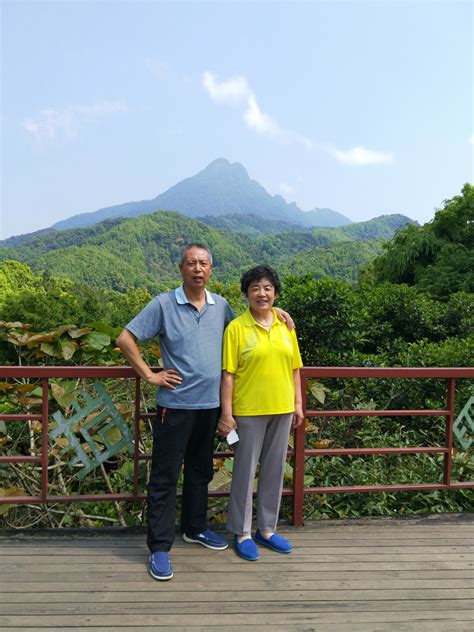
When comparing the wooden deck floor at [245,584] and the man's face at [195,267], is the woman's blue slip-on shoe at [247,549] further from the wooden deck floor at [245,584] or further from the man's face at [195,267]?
the man's face at [195,267]

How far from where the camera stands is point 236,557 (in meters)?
2.56

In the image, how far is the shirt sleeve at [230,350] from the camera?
2.44 metres

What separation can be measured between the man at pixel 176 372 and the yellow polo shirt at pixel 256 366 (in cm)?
7

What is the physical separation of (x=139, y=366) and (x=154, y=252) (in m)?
66.0

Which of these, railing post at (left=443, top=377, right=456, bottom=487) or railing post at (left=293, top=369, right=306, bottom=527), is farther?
railing post at (left=443, top=377, right=456, bottom=487)

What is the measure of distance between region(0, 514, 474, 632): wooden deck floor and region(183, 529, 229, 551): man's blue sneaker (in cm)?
3

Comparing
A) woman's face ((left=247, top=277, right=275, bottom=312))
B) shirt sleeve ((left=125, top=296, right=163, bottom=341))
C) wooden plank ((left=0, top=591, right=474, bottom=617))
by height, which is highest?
woman's face ((left=247, top=277, right=275, bottom=312))

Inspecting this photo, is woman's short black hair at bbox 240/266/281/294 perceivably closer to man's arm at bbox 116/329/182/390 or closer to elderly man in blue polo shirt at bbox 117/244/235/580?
elderly man in blue polo shirt at bbox 117/244/235/580

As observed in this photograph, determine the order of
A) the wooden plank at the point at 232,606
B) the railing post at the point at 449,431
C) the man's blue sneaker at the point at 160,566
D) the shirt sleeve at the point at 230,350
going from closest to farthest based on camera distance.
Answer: the wooden plank at the point at 232,606
the man's blue sneaker at the point at 160,566
the shirt sleeve at the point at 230,350
the railing post at the point at 449,431

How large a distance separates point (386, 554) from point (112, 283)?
56.6 meters

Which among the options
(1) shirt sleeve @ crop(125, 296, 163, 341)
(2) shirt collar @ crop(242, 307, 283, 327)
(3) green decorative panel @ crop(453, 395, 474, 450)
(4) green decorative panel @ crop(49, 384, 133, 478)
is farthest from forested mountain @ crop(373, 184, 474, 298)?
(1) shirt sleeve @ crop(125, 296, 163, 341)

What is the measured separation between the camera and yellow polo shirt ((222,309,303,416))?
2445 mm

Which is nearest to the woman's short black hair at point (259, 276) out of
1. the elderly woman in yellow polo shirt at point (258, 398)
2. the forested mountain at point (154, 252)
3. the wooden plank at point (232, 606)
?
the elderly woman in yellow polo shirt at point (258, 398)

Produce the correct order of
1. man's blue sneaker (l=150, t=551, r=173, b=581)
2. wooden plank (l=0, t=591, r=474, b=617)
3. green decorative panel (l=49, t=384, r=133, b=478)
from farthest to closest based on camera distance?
green decorative panel (l=49, t=384, r=133, b=478) < man's blue sneaker (l=150, t=551, r=173, b=581) < wooden plank (l=0, t=591, r=474, b=617)
